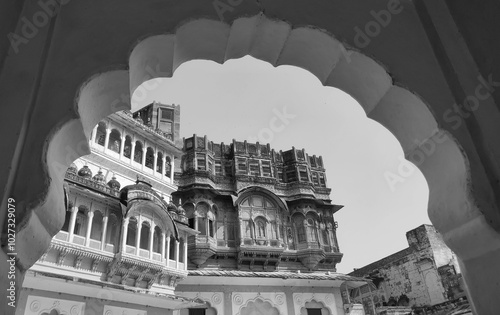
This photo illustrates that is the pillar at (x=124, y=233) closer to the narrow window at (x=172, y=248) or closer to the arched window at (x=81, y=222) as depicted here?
the arched window at (x=81, y=222)

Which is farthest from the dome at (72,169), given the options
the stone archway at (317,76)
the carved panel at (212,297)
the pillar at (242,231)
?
the stone archway at (317,76)

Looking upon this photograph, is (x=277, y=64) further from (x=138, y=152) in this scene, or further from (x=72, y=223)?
(x=138, y=152)

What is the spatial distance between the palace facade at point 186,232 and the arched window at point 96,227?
0.04m

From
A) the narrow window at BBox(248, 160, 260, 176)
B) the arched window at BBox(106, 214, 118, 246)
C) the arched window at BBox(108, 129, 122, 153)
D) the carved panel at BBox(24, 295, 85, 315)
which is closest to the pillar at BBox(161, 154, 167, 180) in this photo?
the arched window at BBox(108, 129, 122, 153)

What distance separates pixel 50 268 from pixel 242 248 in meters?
12.2

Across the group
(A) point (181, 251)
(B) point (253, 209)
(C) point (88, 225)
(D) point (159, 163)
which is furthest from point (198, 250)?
(C) point (88, 225)

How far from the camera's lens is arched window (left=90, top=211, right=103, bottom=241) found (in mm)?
15751

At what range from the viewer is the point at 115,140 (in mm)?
19219

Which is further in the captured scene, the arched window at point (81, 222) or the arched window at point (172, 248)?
the arched window at point (172, 248)

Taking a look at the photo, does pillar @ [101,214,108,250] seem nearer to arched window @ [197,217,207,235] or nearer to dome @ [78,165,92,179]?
dome @ [78,165,92,179]

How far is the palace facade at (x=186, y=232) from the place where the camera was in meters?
14.6

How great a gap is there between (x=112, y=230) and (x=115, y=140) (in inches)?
200

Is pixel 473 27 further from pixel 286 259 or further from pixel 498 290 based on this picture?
pixel 286 259

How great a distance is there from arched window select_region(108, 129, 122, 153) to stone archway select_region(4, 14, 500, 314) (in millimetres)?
17371
